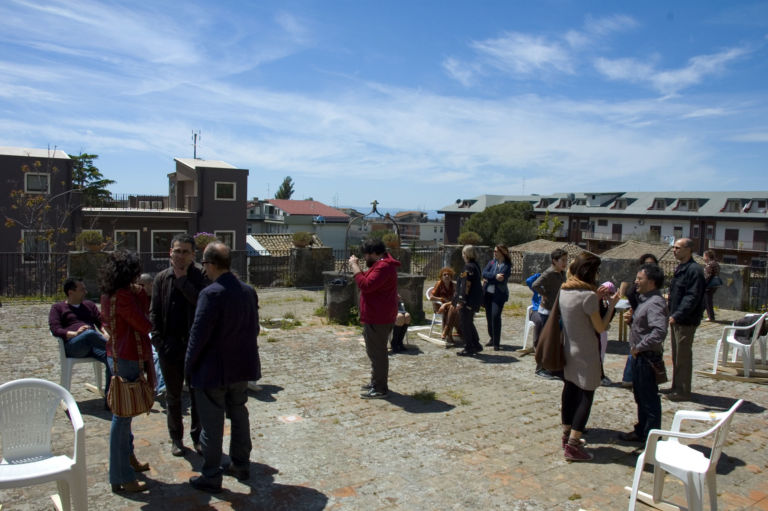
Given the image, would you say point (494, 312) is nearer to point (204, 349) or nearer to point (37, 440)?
point (204, 349)

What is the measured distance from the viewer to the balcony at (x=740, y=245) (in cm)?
5880

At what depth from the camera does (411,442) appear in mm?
5121

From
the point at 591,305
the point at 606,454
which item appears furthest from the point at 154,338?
the point at 606,454

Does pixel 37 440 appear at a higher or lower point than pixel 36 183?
lower

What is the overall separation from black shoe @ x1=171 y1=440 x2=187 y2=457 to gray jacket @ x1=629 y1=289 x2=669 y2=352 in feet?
12.8

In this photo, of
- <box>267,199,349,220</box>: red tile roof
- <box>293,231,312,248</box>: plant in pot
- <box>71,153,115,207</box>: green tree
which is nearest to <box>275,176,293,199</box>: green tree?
<box>267,199,349,220</box>: red tile roof

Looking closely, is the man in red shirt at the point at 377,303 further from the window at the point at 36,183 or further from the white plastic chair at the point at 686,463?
the window at the point at 36,183

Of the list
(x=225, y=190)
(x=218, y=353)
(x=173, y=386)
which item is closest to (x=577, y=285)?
(x=218, y=353)

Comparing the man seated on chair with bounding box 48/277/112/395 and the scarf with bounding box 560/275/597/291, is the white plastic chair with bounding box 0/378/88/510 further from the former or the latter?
the scarf with bounding box 560/275/597/291

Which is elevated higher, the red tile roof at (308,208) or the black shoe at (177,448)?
the red tile roof at (308,208)

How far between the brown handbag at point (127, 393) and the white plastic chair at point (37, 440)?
32cm

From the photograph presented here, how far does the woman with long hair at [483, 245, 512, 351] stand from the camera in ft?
28.3

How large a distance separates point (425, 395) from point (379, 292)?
1.27 metres

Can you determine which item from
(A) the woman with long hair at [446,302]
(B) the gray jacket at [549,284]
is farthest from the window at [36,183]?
(B) the gray jacket at [549,284]
